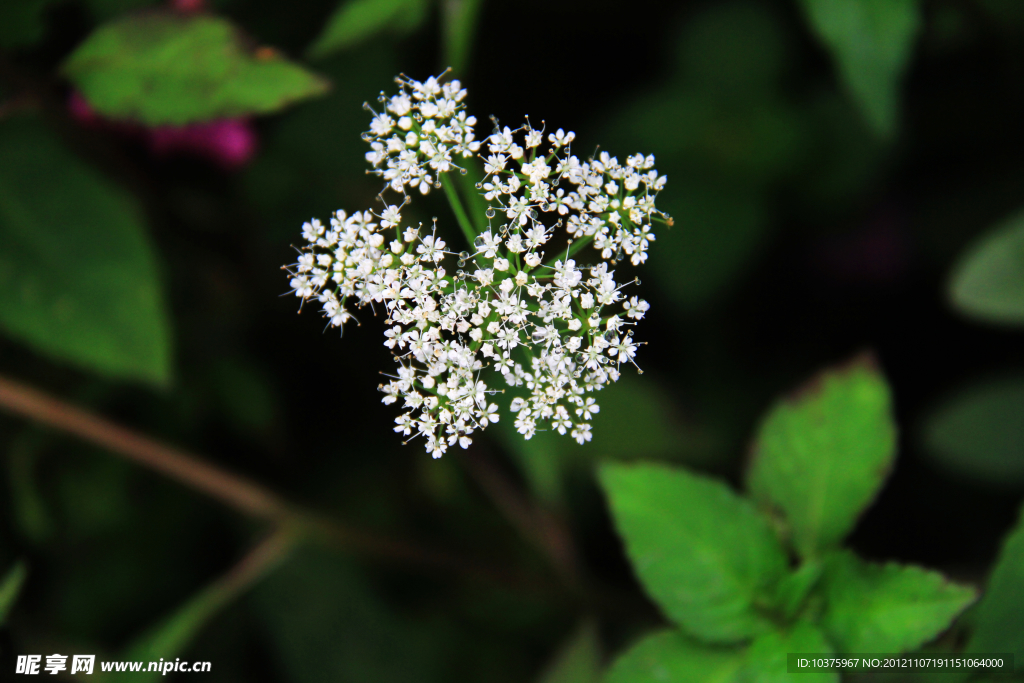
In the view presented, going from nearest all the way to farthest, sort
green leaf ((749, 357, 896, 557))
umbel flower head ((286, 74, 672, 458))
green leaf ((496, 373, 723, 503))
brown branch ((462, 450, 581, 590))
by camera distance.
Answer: umbel flower head ((286, 74, 672, 458)) → green leaf ((749, 357, 896, 557)) → brown branch ((462, 450, 581, 590)) → green leaf ((496, 373, 723, 503))

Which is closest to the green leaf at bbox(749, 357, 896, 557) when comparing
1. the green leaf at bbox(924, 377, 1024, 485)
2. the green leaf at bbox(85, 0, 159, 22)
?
the green leaf at bbox(924, 377, 1024, 485)

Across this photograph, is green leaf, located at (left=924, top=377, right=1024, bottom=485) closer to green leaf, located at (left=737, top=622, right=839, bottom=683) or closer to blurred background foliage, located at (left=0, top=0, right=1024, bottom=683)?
blurred background foliage, located at (left=0, top=0, right=1024, bottom=683)

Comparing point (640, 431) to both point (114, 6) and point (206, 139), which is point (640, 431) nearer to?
point (206, 139)

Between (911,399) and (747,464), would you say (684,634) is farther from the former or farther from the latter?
(911,399)

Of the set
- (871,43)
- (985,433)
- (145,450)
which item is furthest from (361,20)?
(985,433)

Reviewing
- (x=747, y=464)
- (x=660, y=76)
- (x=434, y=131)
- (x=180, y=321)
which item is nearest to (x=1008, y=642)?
(x=747, y=464)

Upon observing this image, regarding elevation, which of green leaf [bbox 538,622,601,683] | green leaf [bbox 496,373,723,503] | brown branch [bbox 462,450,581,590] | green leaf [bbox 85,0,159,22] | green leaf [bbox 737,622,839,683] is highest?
green leaf [bbox 85,0,159,22]

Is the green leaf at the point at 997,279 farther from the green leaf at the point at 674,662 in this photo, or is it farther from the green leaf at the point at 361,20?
the green leaf at the point at 361,20
